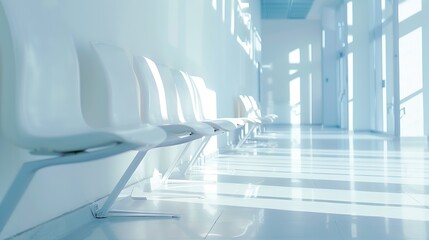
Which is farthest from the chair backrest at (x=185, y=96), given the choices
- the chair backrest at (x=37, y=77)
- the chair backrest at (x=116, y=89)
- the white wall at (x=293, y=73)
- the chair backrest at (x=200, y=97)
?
the white wall at (x=293, y=73)

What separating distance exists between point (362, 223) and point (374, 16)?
1079 centimetres

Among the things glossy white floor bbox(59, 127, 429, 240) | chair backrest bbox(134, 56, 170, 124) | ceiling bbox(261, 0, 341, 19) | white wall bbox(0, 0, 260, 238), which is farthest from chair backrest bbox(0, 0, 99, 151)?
ceiling bbox(261, 0, 341, 19)

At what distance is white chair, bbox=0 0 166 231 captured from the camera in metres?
1.62

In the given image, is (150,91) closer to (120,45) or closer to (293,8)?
(120,45)

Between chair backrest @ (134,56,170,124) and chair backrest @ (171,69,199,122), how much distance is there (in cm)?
54

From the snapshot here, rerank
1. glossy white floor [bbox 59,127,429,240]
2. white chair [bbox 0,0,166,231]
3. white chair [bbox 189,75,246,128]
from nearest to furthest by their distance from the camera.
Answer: white chair [bbox 0,0,166,231], glossy white floor [bbox 59,127,429,240], white chair [bbox 189,75,246,128]

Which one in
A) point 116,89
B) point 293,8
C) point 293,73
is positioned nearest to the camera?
point 116,89

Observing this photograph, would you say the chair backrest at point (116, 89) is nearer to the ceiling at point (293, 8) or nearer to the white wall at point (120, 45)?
the white wall at point (120, 45)

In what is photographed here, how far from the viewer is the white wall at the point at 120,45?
2068mm

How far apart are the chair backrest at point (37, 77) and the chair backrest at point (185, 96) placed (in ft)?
5.90

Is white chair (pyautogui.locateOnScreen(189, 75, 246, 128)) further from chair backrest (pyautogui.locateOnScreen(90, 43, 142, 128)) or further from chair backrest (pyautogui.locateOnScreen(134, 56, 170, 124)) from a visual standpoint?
chair backrest (pyautogui.locateOnScreen(90, 43, 142, 128))

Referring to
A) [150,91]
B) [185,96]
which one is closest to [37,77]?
[150,91]

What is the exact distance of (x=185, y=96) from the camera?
395 cm

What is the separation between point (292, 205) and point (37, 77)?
1.71 metres
